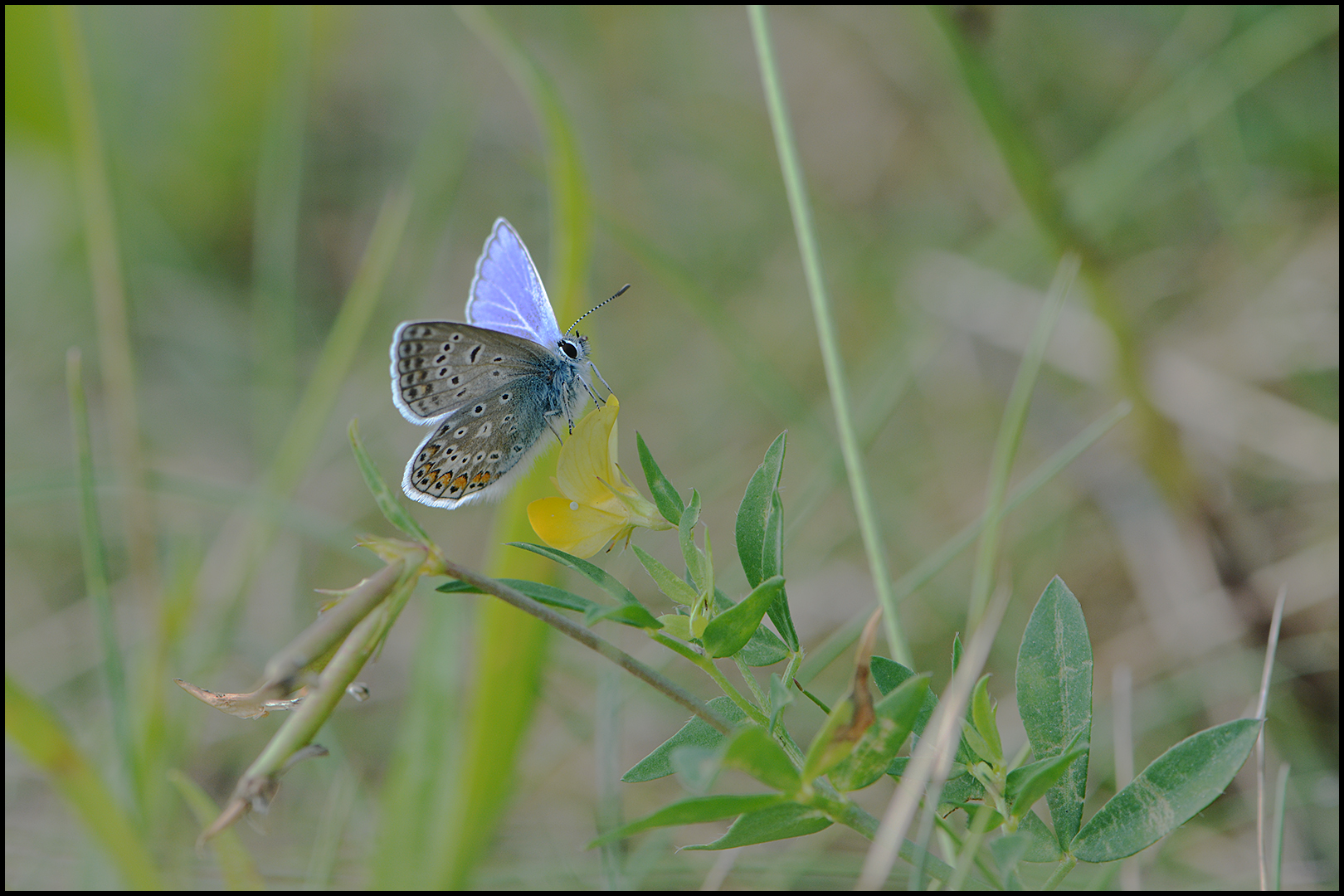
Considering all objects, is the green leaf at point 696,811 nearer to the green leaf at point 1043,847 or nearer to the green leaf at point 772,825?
the green leaf at point 772,825

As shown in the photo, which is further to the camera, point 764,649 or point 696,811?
point 764,649

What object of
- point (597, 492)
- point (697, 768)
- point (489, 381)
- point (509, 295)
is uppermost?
point (509, 295)

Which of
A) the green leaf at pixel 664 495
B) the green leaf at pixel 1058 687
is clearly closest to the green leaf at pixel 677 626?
the green leaf at pixel 664 495

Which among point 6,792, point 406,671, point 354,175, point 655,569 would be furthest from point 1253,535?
point 354,175

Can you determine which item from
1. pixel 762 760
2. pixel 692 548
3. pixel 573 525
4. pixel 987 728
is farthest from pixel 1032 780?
pixel 573 525

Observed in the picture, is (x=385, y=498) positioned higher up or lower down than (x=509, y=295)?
lower down

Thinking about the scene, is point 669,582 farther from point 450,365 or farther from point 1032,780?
point 450,365
